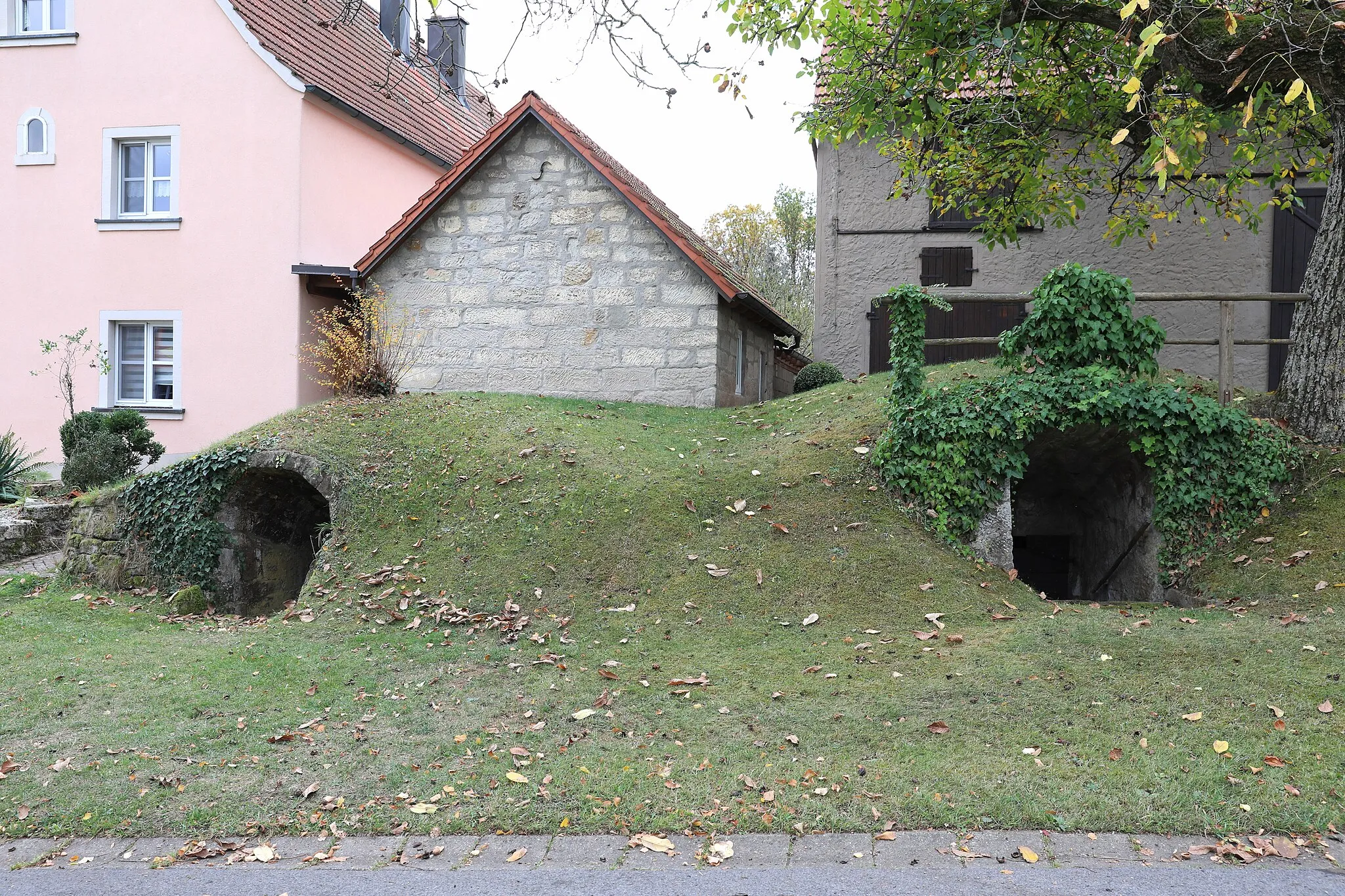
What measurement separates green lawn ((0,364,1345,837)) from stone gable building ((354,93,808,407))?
2.47m

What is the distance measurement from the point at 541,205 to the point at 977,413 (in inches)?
282

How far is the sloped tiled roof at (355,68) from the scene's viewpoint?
16125 mm

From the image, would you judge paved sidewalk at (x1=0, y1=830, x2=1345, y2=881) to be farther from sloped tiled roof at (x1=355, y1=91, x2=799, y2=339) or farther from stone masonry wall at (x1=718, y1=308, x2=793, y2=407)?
stone masonry wall at (x1=718, y1=308, x2=793, y2=407)

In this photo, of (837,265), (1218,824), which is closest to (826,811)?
(1218,824)

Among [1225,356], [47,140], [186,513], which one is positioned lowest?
[186,513]

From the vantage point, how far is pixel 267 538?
1105 cm

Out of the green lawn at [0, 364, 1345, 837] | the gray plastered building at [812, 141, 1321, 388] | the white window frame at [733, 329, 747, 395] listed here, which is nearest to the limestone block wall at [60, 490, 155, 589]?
the green lawn at [0, 364, 1345, 837]

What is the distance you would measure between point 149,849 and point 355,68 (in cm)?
1670

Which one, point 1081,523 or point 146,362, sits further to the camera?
point 146,362

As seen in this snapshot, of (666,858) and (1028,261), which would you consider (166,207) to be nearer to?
(1028,261)

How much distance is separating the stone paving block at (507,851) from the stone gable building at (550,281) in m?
9.34

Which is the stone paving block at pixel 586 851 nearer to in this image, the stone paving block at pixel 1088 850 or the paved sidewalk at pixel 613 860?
the paved sidewalk at pixel 613 860

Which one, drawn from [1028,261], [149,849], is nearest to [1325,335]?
[1028,261]

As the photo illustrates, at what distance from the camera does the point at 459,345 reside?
14062 mm
